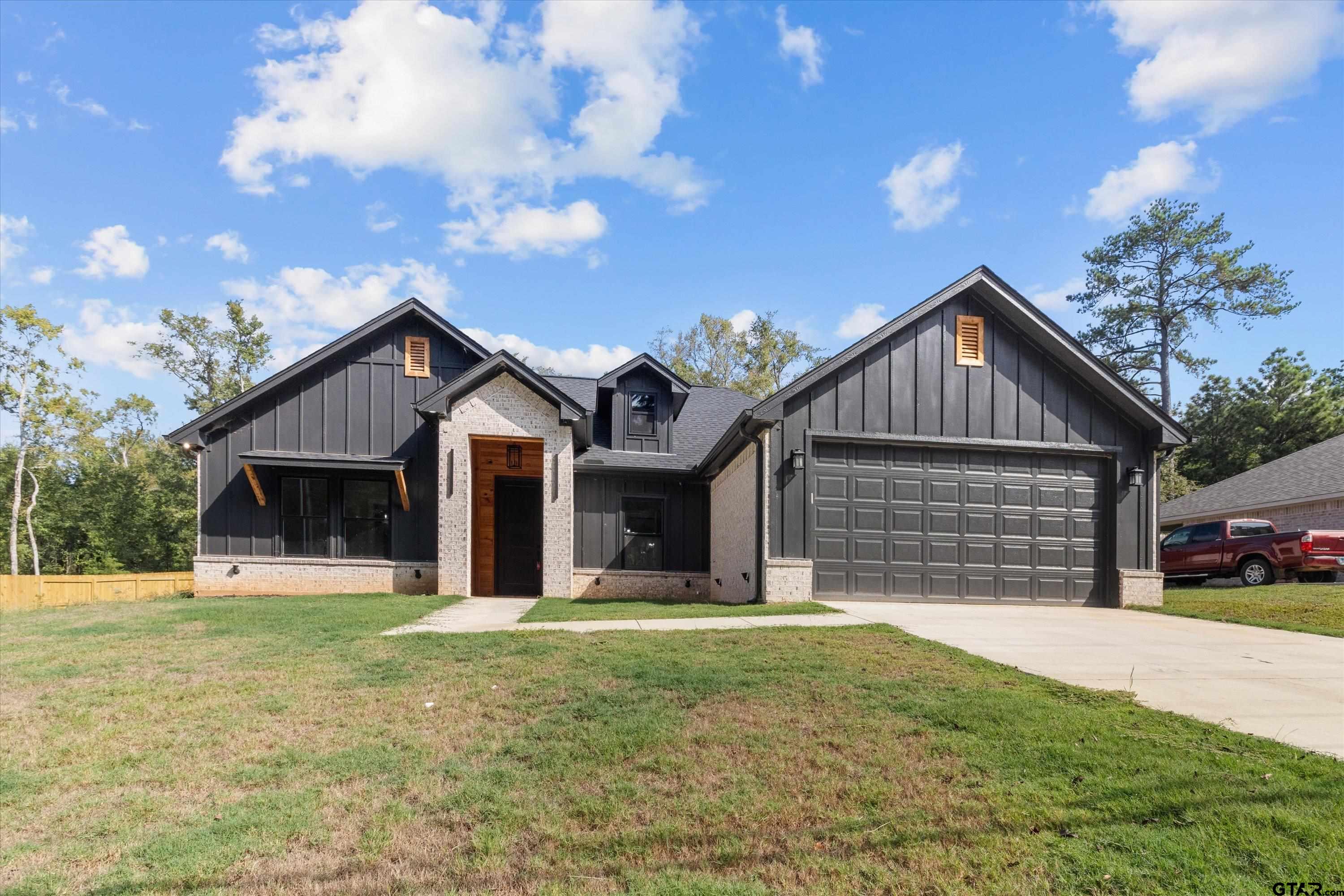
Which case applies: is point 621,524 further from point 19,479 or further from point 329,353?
point 19,479

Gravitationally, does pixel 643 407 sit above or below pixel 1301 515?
above

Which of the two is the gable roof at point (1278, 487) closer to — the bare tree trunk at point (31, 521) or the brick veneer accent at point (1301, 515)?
the brick veneer accent at point (1301, 515)

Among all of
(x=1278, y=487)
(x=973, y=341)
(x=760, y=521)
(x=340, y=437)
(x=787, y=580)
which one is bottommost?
(x=787, y=580)

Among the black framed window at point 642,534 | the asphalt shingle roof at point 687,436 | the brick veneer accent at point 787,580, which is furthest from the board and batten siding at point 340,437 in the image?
the brick veneer accent at point 787,580

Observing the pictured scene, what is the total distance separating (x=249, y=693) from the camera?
5961 mm

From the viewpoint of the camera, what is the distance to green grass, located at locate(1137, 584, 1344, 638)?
9.59 metres

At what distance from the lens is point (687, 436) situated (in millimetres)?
18641

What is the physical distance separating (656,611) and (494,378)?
6.63m

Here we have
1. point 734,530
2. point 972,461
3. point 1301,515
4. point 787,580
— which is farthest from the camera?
point 1301,515

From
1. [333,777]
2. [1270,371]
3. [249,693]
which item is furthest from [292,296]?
[1270,371]

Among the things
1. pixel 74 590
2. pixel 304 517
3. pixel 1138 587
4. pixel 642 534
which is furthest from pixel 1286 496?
pixel 74 590

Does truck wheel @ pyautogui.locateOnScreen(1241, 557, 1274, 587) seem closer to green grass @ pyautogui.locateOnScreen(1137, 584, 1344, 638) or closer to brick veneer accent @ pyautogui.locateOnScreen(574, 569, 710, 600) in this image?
green grass @ pyautogui.locateOnScreen(1137, 584, 1344, 638)

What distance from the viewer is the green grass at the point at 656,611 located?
10094mm

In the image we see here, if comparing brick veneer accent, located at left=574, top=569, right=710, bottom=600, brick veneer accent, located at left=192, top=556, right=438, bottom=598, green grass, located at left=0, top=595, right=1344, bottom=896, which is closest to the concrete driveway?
green grass, located at left=0, top=595, right=1344, bottom=896
